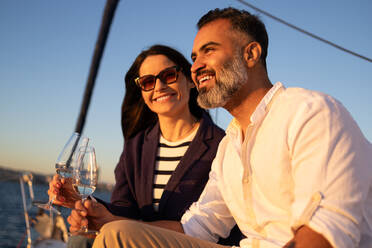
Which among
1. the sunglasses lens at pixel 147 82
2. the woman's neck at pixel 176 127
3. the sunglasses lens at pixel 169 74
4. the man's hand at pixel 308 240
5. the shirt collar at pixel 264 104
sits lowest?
the woman's neck at pixel 176 127

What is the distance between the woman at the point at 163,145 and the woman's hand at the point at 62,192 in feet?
1.28

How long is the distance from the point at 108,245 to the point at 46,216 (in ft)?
23.8

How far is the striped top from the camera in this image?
3291 millimetres

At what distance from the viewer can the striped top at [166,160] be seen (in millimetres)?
3291

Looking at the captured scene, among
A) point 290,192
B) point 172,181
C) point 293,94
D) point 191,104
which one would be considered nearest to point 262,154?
point 290,192

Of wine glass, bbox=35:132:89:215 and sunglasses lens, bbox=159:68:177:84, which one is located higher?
sunglasses lens, bbox=159:68:177:84

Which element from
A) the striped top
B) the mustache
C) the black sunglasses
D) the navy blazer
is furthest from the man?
the black sunglasses

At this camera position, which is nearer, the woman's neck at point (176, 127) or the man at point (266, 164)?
the man at point (266, 164)

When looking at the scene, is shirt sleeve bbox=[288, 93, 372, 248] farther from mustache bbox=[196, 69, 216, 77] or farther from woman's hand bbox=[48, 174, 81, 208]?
woman's hand bbox=[48, 174, 81, 208]

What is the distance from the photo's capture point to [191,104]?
147 inches

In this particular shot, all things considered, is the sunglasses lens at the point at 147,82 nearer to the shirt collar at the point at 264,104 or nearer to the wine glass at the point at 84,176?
the wine glass at the point at 84,176

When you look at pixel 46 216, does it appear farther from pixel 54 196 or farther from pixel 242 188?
pixel 242 188

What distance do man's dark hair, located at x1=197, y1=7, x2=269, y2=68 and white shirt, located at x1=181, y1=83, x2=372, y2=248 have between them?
59cm

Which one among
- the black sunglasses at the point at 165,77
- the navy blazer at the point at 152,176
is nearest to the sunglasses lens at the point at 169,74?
the black sunglasses at the point at 165,77
